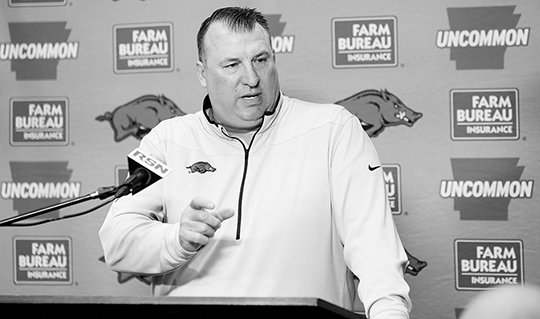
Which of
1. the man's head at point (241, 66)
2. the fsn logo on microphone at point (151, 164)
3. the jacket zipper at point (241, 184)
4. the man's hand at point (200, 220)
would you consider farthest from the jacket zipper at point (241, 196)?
the fsn logo on microphone at point (151, 164)

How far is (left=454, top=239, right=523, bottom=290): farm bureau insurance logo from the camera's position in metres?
2.63

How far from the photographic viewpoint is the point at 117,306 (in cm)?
100

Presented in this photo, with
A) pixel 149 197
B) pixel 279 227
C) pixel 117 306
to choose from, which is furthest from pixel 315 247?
pixel 117 306

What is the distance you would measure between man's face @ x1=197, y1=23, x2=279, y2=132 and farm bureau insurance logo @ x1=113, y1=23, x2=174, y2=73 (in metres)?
0.82

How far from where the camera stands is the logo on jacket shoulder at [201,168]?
2.02m

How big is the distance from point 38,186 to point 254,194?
1.31m

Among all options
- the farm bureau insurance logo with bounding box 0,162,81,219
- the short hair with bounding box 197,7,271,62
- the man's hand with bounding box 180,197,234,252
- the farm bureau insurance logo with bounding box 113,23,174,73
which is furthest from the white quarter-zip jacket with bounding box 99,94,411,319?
the farm bureau insurance logo with bounding box 0,162,81,219

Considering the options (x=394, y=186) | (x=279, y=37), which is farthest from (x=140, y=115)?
(x=394, y=186)

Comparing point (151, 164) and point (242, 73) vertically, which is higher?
point (242, 73)

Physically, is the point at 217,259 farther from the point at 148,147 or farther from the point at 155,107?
the point at 155,107

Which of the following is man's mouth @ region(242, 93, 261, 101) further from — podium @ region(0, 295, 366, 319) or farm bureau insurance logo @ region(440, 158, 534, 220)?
podium @ region(0, 295, 366, 319)

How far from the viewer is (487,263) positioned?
265 centimetres

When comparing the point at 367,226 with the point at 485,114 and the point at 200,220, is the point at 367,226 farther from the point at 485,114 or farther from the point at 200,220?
the point at 485,114

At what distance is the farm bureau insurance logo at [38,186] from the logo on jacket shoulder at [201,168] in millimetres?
1048
